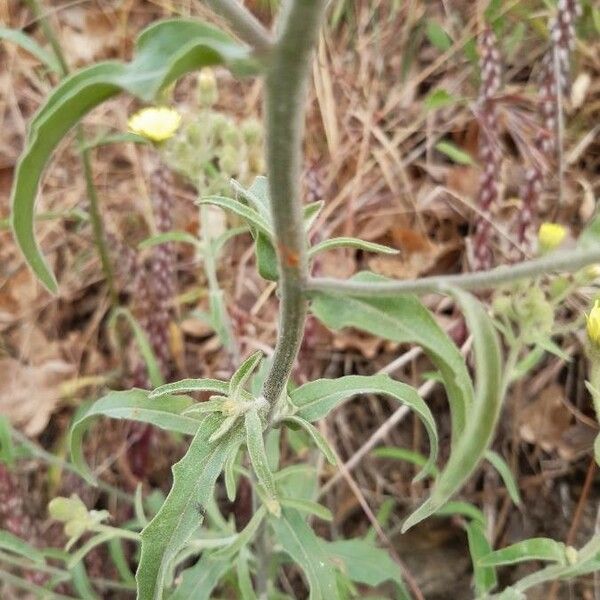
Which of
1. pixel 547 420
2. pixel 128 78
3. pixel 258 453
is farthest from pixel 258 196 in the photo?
pixel 547 420

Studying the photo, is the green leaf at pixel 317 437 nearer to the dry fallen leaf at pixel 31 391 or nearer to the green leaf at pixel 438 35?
the dry fallen leaf at pixel 31 391

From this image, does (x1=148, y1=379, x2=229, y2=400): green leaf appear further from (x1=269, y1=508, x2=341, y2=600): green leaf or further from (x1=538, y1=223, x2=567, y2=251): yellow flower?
(x1=538, y1=223, x2=567, y2=251): yellow flower

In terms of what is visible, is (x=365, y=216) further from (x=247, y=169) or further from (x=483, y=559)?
(x=483, y=559)

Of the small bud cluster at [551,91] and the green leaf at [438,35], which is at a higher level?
the green leaf at [438,35]

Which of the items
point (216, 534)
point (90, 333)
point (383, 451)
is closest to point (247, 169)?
point (90, 333)

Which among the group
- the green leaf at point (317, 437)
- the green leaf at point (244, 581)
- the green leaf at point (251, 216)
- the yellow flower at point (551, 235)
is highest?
the green leaf at point (251, 216)

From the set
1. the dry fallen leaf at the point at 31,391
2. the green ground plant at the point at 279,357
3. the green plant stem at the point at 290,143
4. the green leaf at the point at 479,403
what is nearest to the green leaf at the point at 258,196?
the green ground plant at the point at 279,357

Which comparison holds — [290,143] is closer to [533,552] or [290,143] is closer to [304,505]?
[304,505]
